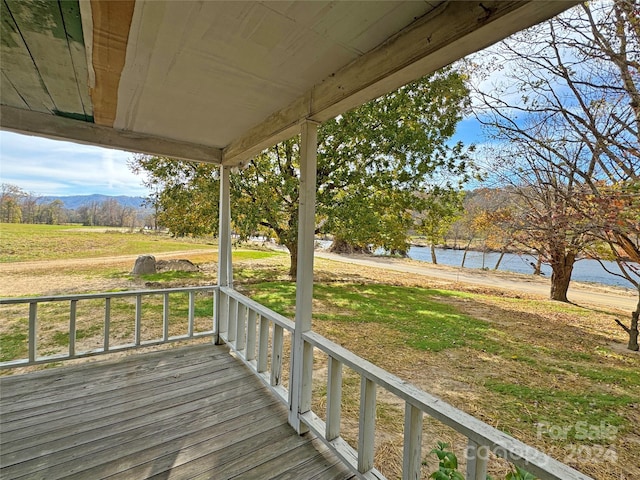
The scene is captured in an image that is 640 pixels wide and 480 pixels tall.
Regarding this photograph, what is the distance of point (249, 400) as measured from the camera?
2168 millimetres

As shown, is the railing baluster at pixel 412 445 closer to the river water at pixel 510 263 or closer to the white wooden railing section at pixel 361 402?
the white wooden railing section at pixel 361 402

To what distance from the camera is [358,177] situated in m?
6.00

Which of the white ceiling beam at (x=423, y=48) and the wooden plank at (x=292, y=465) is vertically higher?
the white ceiling beam at (x=423, y=48)

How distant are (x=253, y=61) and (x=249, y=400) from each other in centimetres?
230

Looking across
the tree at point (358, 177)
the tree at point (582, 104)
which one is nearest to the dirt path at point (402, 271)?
the tree at point (358, 177)

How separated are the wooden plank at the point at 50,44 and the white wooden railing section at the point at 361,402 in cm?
177

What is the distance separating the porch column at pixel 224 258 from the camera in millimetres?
3178

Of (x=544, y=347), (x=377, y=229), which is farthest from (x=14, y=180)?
(x=544, y=347)

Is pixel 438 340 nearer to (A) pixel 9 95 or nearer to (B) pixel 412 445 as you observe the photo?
(B) pixel 412 445

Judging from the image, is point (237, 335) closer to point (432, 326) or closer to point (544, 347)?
point (432, 326)

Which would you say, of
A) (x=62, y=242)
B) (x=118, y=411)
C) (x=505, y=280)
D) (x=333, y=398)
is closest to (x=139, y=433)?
(x=118, y=411)

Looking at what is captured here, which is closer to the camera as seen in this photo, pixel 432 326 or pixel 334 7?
pixel 334 7

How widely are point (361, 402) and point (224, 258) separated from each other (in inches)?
91.6

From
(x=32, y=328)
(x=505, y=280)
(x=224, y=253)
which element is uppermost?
(x=224, y=253)
